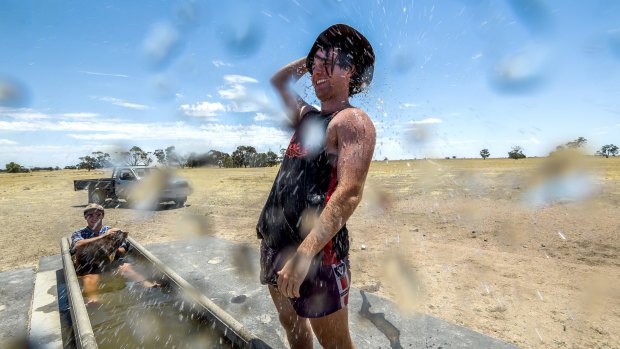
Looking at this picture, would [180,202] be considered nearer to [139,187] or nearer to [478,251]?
[139,187]

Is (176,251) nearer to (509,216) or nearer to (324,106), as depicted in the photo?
(324,106)

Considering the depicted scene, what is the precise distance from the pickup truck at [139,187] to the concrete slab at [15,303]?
9219 mm

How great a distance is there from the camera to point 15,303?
4.13 metres

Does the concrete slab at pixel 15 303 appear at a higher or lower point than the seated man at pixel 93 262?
lower

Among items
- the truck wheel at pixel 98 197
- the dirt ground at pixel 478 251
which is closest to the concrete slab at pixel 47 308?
the dirt ground at pixel 478 251

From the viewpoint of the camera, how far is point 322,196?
1.66m

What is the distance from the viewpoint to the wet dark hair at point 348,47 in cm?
173

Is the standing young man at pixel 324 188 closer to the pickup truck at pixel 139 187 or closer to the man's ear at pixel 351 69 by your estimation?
the man's ear at pixel 351 69

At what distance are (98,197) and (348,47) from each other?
1693cm

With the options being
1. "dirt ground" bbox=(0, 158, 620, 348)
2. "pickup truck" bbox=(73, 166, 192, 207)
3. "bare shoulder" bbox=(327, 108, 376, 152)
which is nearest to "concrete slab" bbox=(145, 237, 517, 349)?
"dirt ground" bbox=(0, 158, 620, 348)

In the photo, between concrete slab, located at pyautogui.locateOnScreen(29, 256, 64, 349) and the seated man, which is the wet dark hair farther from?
the seated man

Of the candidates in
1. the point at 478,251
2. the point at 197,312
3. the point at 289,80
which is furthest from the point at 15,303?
the point at 478,251

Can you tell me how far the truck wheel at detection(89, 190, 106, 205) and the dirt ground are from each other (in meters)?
1.73

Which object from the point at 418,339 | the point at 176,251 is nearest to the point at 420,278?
the point at 418,339
